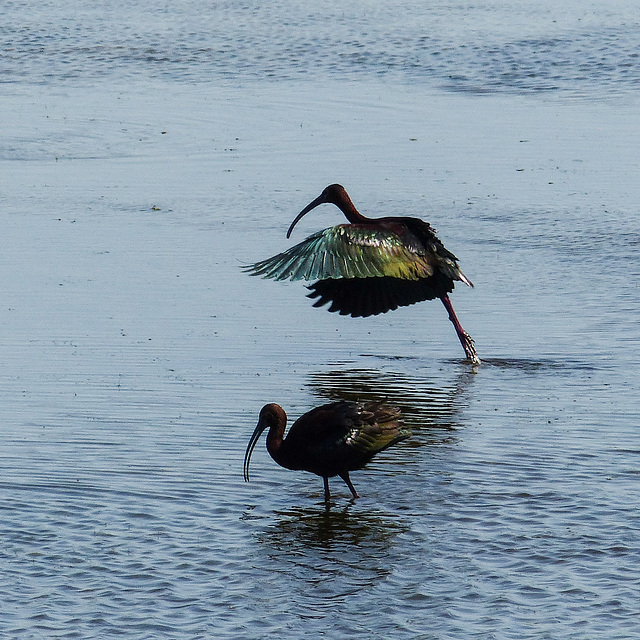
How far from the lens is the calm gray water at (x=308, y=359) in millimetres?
6844

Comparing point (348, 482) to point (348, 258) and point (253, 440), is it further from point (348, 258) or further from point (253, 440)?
point (348, 258)

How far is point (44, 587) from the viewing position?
22.4ft

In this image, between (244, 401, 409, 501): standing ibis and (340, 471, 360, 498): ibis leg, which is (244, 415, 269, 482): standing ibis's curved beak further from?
(340, 471, 360, 498): ibis leg

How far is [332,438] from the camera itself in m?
8.12

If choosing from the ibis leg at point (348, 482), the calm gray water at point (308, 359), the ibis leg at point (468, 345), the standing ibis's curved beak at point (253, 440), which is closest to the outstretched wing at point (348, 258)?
the ibis leg at point (468, 345)

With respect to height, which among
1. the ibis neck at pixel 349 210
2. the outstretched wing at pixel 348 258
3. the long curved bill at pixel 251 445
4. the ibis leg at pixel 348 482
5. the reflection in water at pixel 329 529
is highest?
the ibis neck at pixel 349 210

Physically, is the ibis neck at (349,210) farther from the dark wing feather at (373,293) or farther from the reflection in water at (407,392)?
the reflection in water at (407,392)

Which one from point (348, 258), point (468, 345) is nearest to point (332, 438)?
point (348, 258)

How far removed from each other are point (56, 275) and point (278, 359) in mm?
3356

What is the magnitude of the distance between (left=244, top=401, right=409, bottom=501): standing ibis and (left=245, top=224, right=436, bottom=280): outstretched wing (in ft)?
7.38

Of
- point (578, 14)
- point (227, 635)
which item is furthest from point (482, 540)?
point (578, 14)

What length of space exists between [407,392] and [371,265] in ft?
3.50

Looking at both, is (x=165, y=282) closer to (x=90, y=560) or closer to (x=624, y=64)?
(x=90, y=560)

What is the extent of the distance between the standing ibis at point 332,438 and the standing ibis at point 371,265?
226 cm
